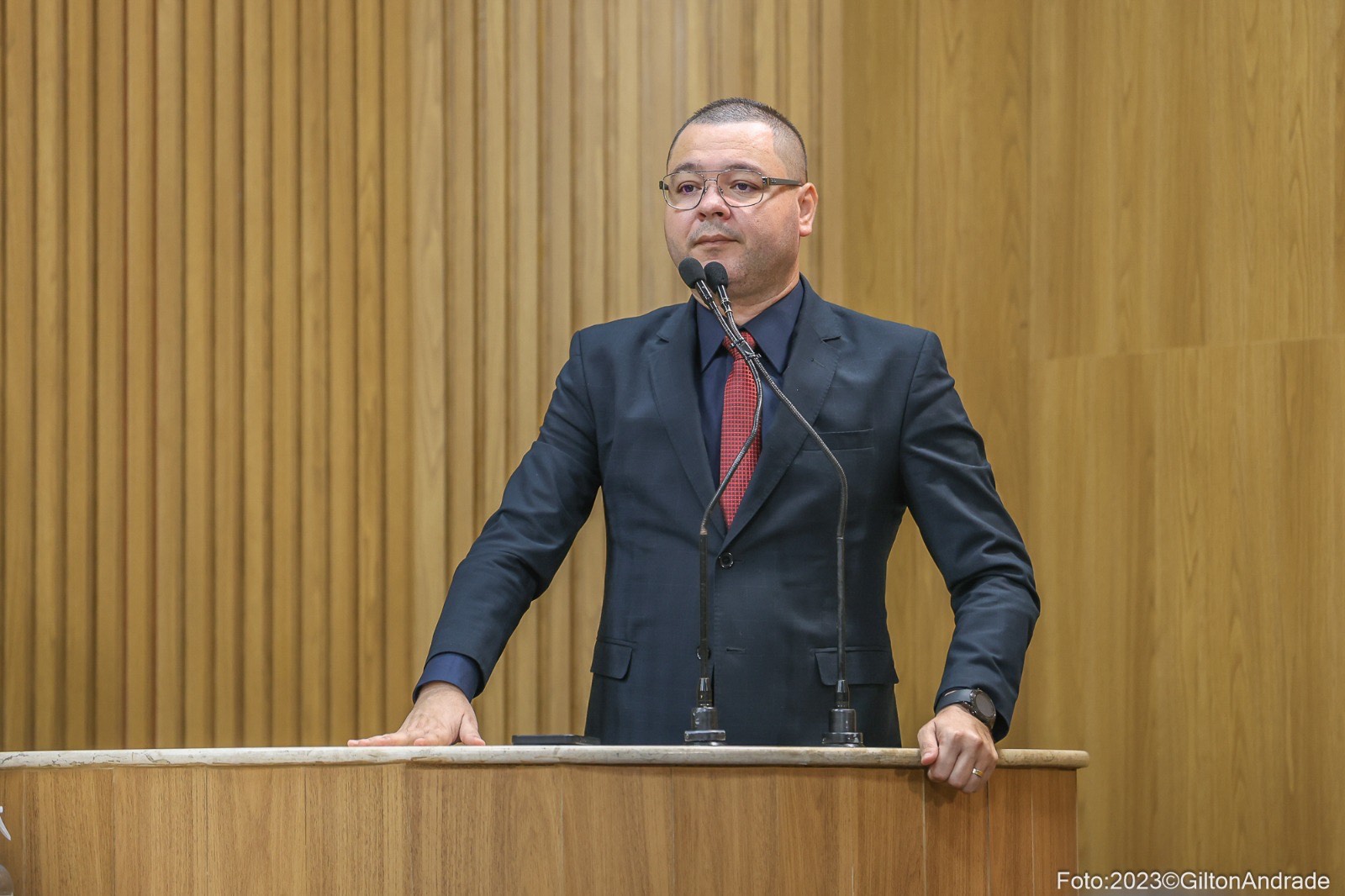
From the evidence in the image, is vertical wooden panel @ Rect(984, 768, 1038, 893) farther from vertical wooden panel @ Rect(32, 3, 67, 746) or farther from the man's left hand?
vertical wooden panel @ Rect(32, 3, 67, 746)

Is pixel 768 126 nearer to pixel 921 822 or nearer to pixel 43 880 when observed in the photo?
pixel 921 822

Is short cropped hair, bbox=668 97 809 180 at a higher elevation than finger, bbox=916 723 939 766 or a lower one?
higher

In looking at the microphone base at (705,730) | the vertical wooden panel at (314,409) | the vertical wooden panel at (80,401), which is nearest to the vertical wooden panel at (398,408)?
the vertical wooden panel at (314,409)

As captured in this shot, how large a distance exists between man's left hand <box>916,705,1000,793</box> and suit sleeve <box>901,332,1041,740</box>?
7.6 inches

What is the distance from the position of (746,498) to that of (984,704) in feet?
1.42

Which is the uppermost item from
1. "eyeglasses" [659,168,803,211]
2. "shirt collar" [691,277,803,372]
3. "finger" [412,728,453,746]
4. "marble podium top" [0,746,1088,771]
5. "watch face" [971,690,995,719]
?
"eyeglasses" [659,168,803,211]

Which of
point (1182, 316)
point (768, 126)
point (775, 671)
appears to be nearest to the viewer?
point (775, 671)

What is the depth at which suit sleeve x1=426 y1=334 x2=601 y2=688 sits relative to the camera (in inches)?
78.4

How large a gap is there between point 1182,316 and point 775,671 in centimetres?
143

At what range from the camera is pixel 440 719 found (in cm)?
182

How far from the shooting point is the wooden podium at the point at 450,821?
1.41 metres

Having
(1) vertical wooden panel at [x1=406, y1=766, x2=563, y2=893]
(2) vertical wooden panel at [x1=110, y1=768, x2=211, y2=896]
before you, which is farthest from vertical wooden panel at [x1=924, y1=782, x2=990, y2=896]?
(2) vertical wooden panel at [x1=110, y1=768, x2=211, y2=896]

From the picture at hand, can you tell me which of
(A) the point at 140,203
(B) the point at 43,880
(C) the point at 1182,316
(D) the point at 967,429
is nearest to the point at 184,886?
(B) the point at 43,880

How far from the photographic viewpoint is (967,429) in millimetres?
2141
